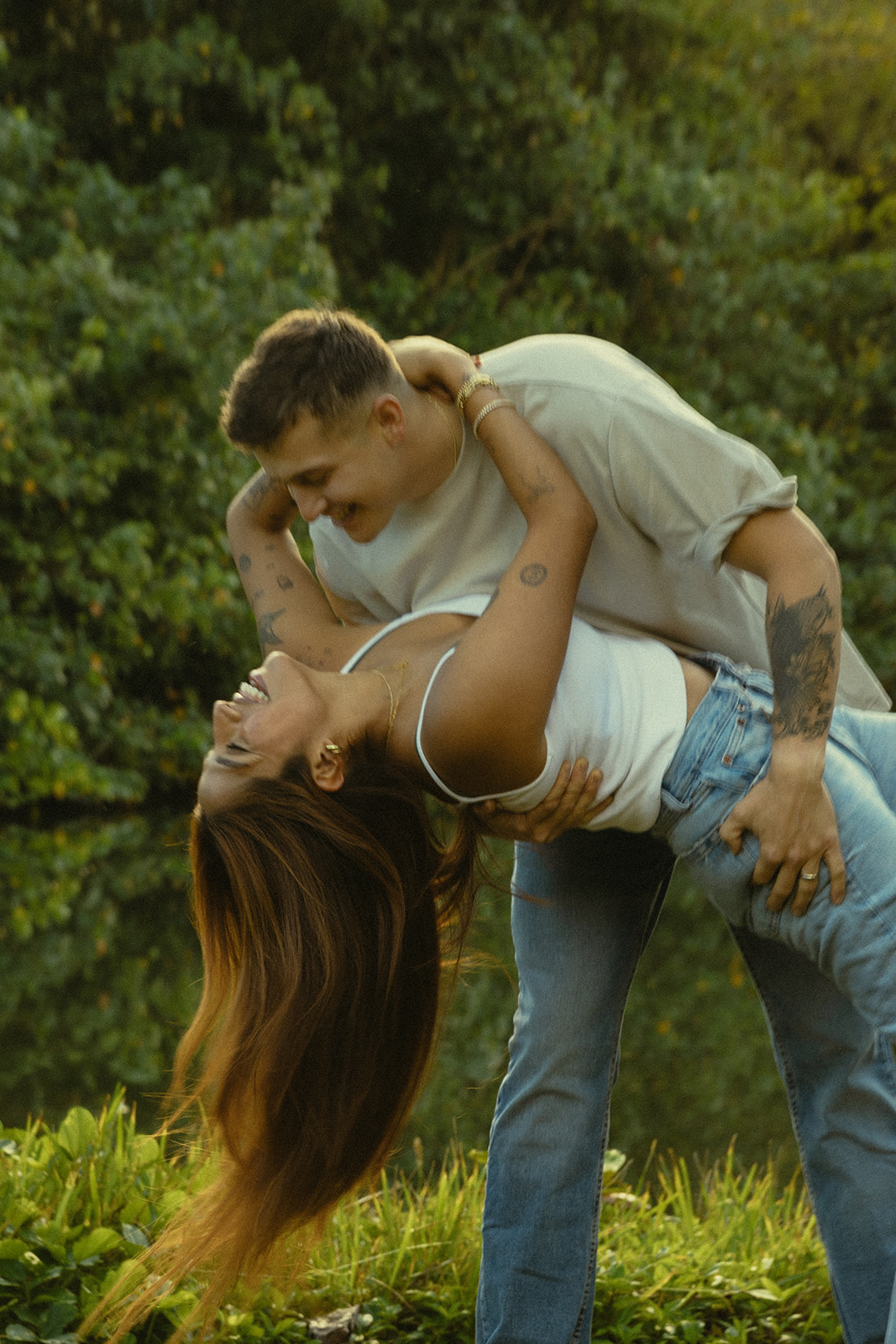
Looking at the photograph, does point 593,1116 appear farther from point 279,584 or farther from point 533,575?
point 279,584

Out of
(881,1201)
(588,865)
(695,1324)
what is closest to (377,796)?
(588,865)

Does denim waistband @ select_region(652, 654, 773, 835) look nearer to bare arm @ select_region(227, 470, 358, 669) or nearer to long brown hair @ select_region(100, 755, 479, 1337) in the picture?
long brown hair @ select_region(100, 755, 479, 1337)

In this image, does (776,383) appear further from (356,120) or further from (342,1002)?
(342,1002)

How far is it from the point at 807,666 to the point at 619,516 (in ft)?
1.35

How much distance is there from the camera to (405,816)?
→ 2205mm

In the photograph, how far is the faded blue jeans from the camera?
231 cm

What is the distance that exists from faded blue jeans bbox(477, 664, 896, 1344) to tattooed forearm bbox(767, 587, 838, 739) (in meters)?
0.47

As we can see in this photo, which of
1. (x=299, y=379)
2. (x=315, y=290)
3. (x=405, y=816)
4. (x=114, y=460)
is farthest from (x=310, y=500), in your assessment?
(x=315, y=290)

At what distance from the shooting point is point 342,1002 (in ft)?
7.20

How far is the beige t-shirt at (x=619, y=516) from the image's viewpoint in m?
2.08

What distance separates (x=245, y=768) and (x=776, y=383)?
1093 centimetres

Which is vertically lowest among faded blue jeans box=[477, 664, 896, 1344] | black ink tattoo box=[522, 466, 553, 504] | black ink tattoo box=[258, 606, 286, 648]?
faded blue jeans box=[477, 664, 896, 1344]

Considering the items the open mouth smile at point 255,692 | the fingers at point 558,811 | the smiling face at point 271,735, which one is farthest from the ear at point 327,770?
the fingers at point 558,811

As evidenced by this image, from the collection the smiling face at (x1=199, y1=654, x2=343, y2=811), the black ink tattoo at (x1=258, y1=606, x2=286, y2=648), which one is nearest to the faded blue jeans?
the smiling face at (x1=199, y1=654, x2=343, y2=811)
